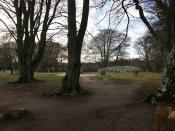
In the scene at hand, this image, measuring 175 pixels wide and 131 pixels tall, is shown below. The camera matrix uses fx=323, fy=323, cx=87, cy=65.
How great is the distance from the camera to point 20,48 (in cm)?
3002

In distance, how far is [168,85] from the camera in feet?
46.0

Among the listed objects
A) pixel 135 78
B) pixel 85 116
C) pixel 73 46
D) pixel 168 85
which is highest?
pixel 73 46

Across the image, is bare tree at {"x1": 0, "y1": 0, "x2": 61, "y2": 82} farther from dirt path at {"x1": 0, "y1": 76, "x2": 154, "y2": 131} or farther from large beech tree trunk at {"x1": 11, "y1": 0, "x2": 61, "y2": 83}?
dirt path at {"x1": 0, "y1": 76, "x2": 154, "y2": 131}

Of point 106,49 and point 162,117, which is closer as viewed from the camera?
point 162,117

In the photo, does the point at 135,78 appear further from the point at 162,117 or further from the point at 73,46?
the point at 162,117

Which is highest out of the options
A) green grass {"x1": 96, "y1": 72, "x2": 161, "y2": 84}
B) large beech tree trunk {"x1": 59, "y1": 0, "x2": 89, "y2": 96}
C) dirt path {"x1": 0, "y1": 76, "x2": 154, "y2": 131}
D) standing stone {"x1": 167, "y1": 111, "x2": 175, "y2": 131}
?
large beech tree trunk {"x1": 59, "y1": 0, "x2": 89, "y2": 96}

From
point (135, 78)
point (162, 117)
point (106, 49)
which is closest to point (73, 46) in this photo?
point (162, 117)

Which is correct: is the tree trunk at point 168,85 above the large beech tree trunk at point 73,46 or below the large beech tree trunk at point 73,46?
below

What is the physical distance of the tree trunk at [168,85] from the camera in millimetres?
13914

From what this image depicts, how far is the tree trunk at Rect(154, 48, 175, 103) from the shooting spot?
13914mm

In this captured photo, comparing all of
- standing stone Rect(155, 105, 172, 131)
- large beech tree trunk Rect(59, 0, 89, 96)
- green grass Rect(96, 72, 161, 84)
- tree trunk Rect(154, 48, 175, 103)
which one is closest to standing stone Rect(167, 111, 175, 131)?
standing stone Rect(155, 105, 172, 131)

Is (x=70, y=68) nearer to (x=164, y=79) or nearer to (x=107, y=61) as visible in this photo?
(x=164, y=79)

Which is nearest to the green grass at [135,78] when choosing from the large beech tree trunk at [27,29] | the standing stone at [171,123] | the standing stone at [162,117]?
the large beech tree trunk at [27,29]

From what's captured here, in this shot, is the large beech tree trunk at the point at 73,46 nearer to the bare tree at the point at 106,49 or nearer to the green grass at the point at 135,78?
the green grass at the point at 135,78
